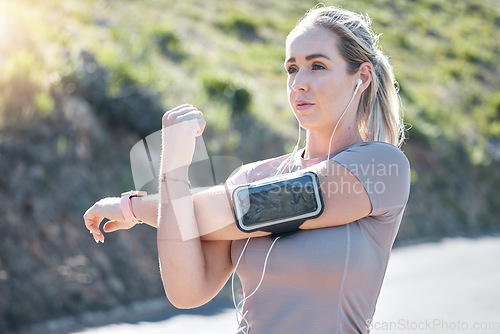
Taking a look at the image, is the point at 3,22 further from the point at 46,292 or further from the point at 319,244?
the point at 319,244

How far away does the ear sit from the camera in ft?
7.80

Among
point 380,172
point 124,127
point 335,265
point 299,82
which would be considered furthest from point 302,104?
point 124,127

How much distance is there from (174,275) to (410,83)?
2737cm

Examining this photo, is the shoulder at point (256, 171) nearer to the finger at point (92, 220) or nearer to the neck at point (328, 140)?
the neck at point (328, 140)

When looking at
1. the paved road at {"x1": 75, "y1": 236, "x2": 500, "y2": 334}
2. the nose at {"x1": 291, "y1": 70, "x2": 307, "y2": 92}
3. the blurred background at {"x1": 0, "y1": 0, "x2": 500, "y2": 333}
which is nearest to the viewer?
the nose at {"x1": 291, "y1": 70, "x2": 307, "y2": 92}

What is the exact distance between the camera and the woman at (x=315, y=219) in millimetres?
2074

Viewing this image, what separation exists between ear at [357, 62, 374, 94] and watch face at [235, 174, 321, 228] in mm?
481

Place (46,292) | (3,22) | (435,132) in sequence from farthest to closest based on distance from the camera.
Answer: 1. (435,132)
2. (3,22)
3. (46,292)

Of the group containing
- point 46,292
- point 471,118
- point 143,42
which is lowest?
point 471,118

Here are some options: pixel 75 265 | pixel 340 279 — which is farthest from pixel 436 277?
pixel 340 279

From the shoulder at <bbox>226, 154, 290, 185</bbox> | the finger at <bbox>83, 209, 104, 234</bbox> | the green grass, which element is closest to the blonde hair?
the shoulder at <bbox>226, 154, 290, 185</bbox>

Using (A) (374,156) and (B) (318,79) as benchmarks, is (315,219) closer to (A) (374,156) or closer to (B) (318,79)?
(A) (374,156)

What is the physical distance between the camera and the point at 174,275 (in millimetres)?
2160

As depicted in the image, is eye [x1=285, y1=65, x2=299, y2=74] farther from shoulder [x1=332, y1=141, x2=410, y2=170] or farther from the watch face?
the watch face
